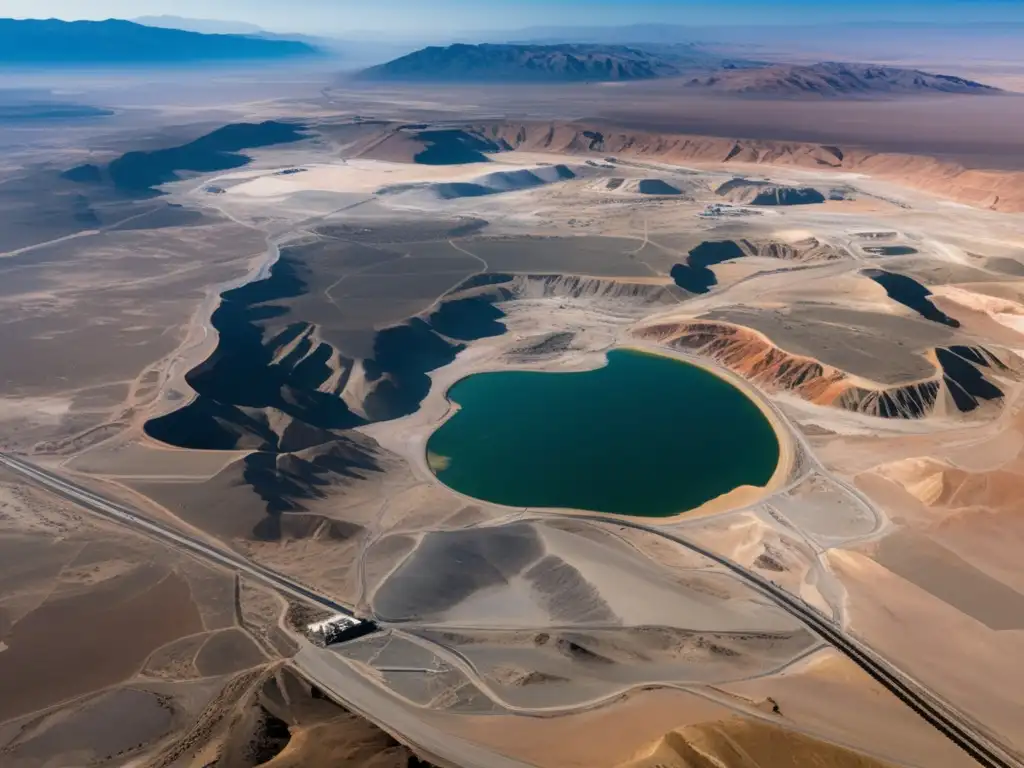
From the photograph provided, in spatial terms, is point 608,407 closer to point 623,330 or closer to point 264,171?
point 623,330

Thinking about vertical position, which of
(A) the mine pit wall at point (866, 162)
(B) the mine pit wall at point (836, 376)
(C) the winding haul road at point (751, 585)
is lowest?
Result: (C) the winding haul road at point (751, 585)

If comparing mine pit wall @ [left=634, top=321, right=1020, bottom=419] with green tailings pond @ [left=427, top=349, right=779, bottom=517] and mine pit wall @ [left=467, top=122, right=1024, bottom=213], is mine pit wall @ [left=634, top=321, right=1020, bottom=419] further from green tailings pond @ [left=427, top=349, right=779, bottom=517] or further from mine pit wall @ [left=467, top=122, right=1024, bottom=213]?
mine pit wall @ [left=467, top=122, right=1024, bottom=213]

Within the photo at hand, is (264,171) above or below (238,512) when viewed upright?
above

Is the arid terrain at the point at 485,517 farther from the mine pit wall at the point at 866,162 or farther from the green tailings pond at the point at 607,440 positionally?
the mine pit wall at the point at 866,162

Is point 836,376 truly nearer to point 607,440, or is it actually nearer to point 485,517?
point 607,440

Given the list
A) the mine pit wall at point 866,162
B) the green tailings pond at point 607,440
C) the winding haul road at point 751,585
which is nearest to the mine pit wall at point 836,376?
the green tailings pond at point 607,440

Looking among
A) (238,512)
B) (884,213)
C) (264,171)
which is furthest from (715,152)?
(238,512)

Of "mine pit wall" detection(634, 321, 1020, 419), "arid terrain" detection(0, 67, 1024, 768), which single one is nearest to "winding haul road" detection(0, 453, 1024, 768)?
"arid terrain" detection(0, 67, 1024, 768)
